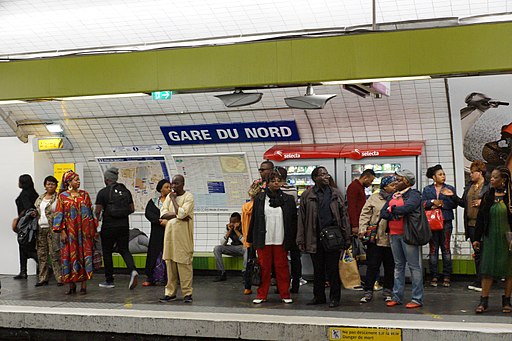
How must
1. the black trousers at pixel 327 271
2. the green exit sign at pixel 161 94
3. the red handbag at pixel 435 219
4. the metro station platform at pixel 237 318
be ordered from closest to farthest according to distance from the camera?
the metro station platform at pixel 237 318, the green exit sign at pixel 161 94, the black trousers at pixel 327 271, the red handbag at pixel 435 219

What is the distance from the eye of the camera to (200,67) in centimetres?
902

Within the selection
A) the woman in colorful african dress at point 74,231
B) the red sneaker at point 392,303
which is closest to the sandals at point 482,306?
the red sneaker at point 392,303

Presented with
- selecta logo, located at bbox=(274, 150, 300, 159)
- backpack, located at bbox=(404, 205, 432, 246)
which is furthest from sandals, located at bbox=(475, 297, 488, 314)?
selecta logo, located at bbox=(274, 150, 300, 159)

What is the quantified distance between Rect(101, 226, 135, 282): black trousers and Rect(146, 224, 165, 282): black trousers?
31 cm

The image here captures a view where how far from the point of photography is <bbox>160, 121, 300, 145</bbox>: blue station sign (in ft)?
40.8

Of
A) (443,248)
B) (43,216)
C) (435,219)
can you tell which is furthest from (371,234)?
(43,216)

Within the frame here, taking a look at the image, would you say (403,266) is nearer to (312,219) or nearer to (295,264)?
(312,219)

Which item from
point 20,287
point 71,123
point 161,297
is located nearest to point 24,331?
point 161,297

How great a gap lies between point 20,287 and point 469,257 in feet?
21.3

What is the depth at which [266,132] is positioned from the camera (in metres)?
12.5

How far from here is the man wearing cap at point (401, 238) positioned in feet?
29.8

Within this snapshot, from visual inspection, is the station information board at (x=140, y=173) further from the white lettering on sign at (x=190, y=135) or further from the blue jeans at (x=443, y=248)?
the blue jeans at (x=443, y=248)

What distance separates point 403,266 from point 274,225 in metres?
1.58

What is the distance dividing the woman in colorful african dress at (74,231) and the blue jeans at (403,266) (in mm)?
3976
